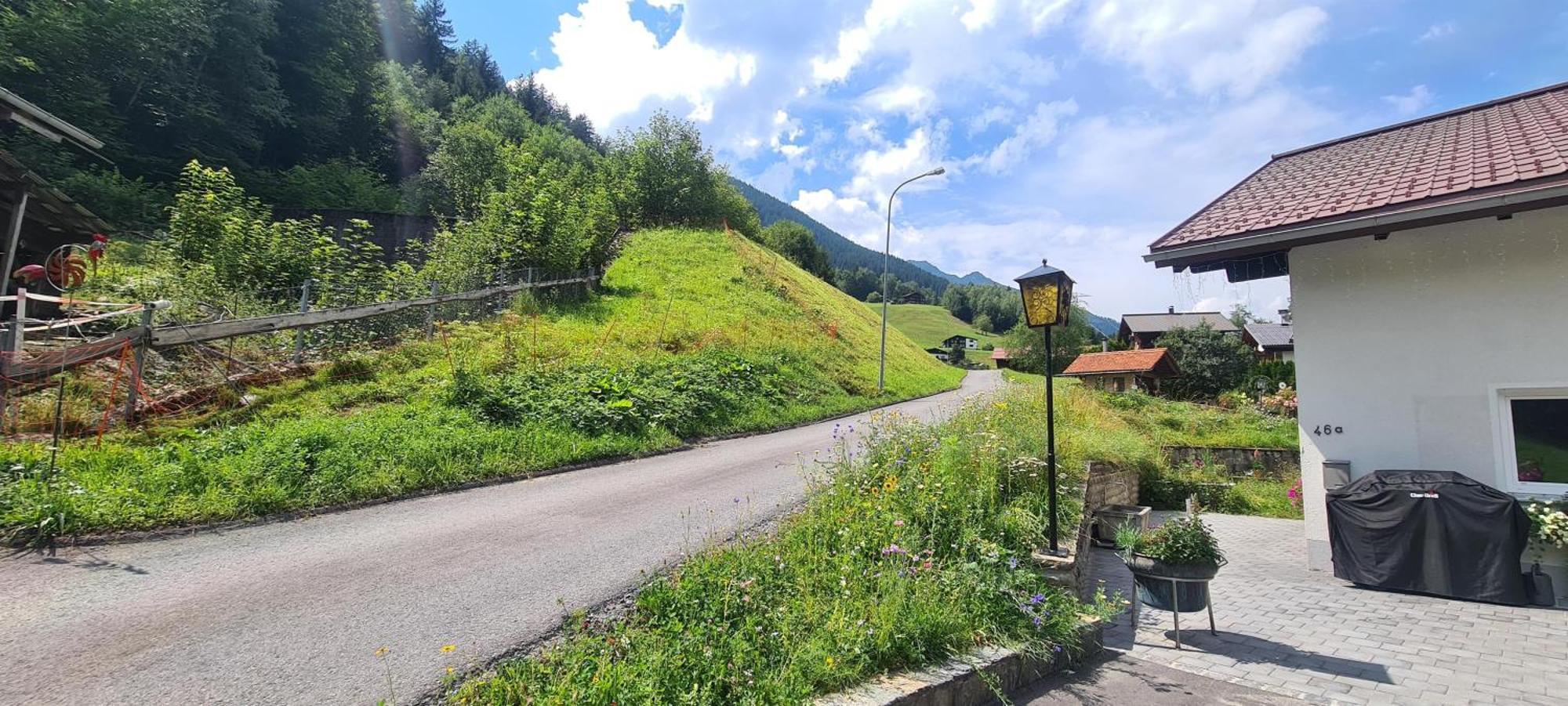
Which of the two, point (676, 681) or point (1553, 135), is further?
point (1553, 135)

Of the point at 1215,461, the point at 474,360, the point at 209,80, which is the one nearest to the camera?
the point at 474,360

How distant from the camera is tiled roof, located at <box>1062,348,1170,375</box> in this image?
3334 cm

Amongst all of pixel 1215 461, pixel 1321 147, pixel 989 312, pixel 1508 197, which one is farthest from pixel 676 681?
pixel 989 312

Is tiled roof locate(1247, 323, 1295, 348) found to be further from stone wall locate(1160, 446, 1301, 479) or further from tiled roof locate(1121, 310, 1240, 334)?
stone wall locate(1160, 446, 1301, 479)

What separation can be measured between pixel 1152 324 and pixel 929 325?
3941cm

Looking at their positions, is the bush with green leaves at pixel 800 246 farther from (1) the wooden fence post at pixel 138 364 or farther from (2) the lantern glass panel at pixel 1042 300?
(2) the lantern glass panel at pixel 1042 300

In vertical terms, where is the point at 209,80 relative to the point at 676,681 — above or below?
above

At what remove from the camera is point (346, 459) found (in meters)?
7.27

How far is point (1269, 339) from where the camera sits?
4300 cm

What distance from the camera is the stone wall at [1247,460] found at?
13.5 m

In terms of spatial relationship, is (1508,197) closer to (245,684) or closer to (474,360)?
(245,684)

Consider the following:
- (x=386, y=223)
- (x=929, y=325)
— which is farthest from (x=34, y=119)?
(x=929, y=325)

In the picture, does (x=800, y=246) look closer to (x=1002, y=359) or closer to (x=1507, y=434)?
(x=1002, y=359)

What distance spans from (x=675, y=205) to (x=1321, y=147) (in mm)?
36011
